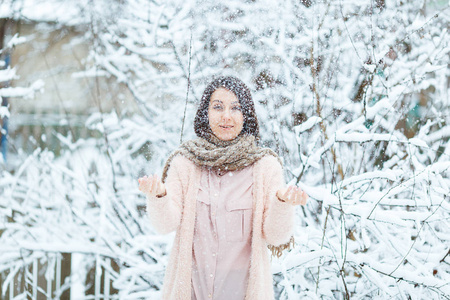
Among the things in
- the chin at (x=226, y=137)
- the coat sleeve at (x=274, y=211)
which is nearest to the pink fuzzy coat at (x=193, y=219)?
the coat sleeve at (x=274, y=211)

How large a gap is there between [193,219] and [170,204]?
0.36 ft

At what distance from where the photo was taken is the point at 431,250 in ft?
8.27

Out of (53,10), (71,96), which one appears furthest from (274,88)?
(71,96)

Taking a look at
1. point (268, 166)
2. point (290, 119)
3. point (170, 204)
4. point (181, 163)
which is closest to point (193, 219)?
point (170, 204)

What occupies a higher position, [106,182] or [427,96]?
[427,96]

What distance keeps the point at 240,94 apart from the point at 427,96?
7.66 feet

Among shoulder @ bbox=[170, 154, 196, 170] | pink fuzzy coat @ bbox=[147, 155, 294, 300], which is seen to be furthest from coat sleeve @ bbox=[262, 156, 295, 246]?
shoulder @ bbox=[170, 154, 196, 170]

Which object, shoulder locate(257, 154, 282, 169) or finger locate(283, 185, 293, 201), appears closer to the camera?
finger locate(283, 185, 293, 201)

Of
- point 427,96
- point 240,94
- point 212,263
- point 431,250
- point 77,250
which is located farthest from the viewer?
point 427,96

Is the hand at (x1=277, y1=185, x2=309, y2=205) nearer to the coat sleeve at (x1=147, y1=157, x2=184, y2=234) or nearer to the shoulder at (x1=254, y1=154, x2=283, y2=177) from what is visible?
the shoulder at (x1=254, y1=154, x2=283, y2=177)

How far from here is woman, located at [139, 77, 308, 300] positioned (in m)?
1.68

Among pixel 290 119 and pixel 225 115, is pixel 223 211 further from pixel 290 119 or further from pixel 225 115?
pixel 290 119

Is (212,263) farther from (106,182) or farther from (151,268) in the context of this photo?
(106,182)

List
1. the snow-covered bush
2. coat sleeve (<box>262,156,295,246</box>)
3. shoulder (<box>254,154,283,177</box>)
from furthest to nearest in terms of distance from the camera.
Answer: the snow-covered bush
shoulder (<box>254,154,283,177</box>)
coat sleeve (<box>262,156,295,246</box>)
